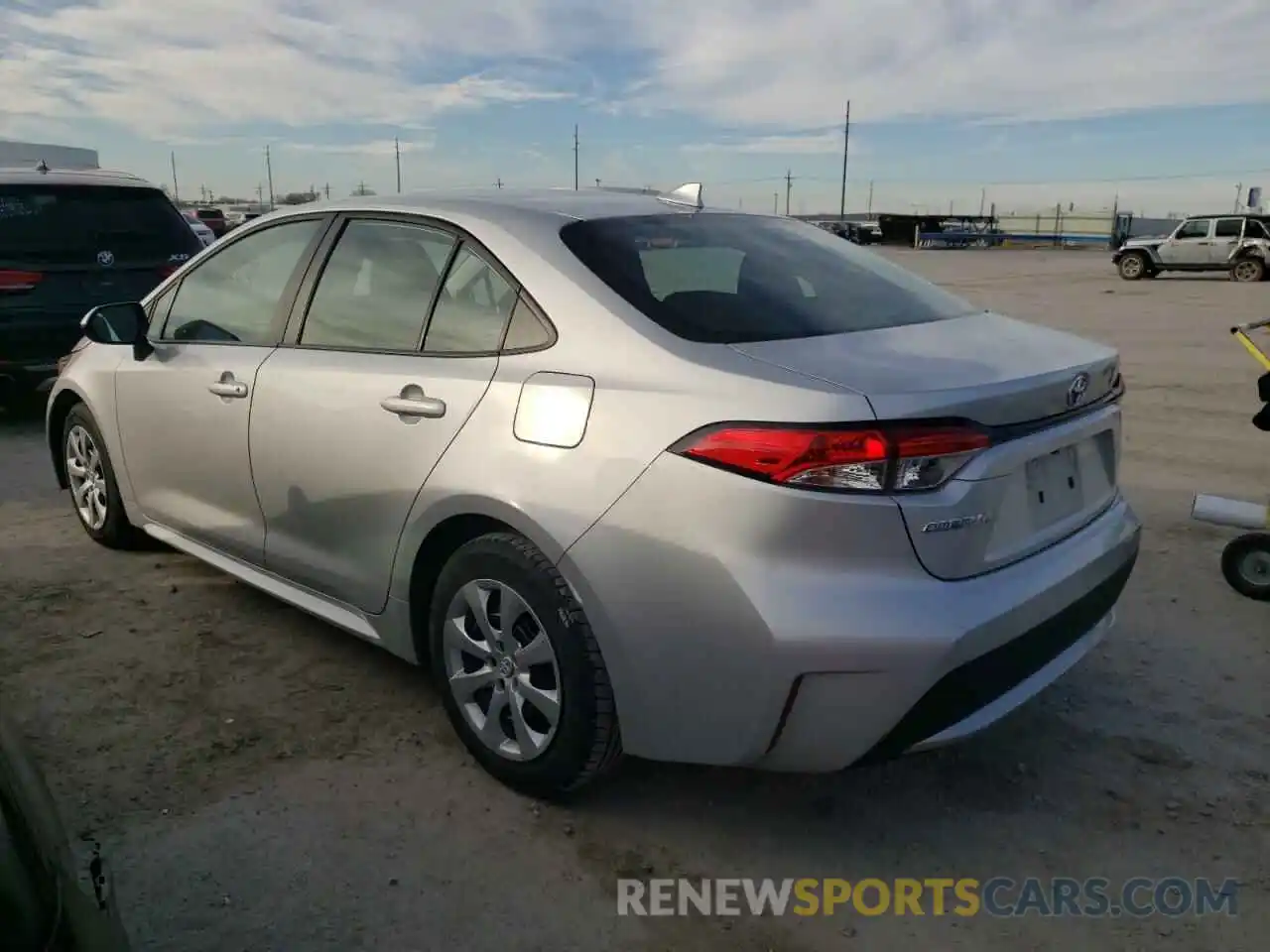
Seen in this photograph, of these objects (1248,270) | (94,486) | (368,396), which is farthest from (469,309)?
(1248,270)

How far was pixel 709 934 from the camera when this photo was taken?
2.34 m

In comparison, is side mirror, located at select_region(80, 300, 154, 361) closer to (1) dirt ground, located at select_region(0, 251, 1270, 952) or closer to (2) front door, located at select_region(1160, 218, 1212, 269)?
(1) dirt ground, located at select_region(0, 251, 1270, 952)

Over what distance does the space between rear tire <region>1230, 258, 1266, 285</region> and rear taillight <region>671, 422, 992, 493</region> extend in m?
27.1

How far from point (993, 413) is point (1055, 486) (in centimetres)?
38

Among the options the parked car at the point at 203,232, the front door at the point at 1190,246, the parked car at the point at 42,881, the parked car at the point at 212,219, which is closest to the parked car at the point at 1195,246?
the front door at the point at 1190,246

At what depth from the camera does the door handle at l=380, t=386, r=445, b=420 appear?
2836 mm

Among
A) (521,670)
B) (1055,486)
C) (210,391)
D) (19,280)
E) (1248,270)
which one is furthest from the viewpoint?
(1248,270)

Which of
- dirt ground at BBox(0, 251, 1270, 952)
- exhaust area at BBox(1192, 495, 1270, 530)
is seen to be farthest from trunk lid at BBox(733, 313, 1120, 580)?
exhaust area at BBox(1192, 495, 1270, 530)

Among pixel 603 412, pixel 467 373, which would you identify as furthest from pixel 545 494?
pixel 467 373

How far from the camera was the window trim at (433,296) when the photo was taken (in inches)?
109

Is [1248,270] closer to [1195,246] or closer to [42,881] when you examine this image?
[1195,246]

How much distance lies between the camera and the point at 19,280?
23.0 feet

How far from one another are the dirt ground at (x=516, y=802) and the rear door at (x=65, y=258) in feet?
11.7

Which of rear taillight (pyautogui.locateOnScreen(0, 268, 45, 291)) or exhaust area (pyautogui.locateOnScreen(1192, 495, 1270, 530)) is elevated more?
rear taillight (pyautogui.locateOnScreen(0, 268, 45, 291))
